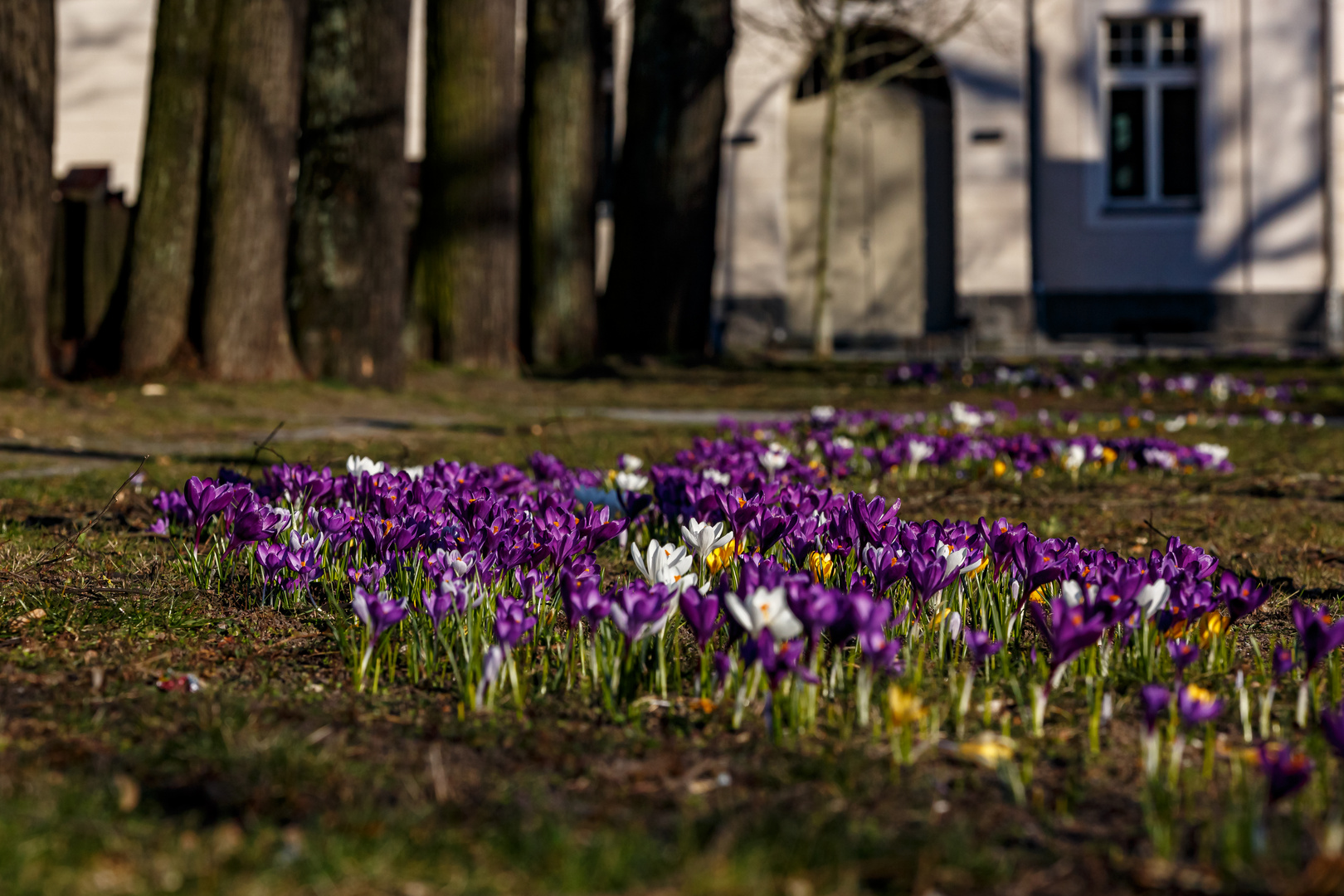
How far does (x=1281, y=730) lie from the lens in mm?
2541

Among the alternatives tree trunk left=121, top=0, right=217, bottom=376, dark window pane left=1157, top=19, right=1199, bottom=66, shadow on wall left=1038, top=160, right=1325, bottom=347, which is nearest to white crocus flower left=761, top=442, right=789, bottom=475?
tree trunk left=121, top=0, right=217, bottom=376

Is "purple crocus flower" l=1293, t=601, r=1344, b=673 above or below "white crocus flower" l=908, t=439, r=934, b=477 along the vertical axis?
below

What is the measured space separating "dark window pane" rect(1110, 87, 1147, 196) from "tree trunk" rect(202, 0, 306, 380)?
1691 centimetres

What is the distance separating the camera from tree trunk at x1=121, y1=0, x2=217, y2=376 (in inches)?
414

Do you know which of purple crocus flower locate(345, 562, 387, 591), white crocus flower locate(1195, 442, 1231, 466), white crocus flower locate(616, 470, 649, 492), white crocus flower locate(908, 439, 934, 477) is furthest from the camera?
white crocus flower locate(1195, 442, 1231, 466)

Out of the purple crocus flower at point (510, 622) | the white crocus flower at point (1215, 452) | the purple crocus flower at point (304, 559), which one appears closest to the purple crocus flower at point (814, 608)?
the purple crocus flower at point (510, 622)

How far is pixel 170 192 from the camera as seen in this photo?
10.5 m

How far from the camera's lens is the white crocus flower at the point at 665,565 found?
2996mm

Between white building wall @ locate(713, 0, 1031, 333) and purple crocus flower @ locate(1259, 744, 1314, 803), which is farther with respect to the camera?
white building wall @ locate(713, 0, 1031, 333)

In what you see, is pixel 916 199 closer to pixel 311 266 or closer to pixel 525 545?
pixel 311 266

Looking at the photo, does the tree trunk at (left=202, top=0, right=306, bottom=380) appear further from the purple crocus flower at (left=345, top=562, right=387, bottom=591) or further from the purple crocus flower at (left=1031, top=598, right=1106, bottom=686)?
the purple crocus flower at (left=1031, top=598, right=1106, bottom=686)

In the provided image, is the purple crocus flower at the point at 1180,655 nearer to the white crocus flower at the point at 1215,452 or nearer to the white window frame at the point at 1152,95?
the white crocus flower at the point at 1215,452

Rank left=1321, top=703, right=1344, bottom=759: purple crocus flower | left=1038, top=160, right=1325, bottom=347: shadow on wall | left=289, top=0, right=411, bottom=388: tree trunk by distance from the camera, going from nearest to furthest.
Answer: left=1321, top=703, right=1344, bottom=759: purple crocus flower
left=289, top=0, right=411, bottom=388: tree trunk
left=1038, top=160, right=1325, bottom=347: shadow on wall

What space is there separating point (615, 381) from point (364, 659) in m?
11.2
